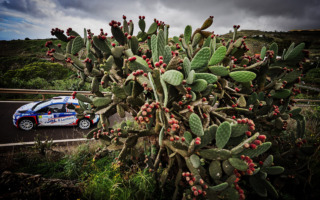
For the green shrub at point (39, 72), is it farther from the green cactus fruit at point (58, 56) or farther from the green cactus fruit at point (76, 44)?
the green cactus fruit at point (76, 44)

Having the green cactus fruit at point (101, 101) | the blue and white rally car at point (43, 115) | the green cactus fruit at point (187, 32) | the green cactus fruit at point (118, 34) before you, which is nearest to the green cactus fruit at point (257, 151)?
the green cactus fruit at point (187, 32)

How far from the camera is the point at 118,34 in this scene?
1687 mm

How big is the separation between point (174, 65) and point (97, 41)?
941mm

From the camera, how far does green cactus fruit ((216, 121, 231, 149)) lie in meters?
1.30

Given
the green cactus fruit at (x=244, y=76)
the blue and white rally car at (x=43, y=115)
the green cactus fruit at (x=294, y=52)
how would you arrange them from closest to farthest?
the green cactus fruit at (x=244, y=76) → the green cactus fruit at (x=294, y=52) → the blue and white rally car at (x=43, y=115)

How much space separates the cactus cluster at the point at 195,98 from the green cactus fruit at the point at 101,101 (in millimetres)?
12

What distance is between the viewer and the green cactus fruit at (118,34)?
5.34 ft

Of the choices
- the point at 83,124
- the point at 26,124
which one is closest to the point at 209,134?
the point at 83,124

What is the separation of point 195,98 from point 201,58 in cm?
39

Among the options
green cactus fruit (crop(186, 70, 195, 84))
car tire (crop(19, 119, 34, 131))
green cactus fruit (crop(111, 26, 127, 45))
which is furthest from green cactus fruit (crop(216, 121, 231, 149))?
car tire (crop(19, 119, 34, 131))

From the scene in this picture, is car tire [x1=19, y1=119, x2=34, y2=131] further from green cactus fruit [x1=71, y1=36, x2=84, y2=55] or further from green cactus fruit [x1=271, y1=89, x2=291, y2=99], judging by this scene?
green cactus fruit [x1=271, y1=89, x2=291, y2=99]

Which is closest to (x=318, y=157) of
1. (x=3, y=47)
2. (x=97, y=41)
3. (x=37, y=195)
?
(x=97, y=41)

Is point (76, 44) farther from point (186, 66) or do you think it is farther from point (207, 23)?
point (207, 23)

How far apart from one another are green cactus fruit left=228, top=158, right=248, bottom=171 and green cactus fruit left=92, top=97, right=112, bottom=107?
5.12 ft
